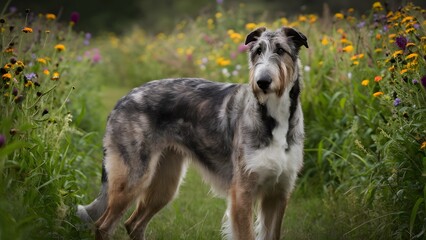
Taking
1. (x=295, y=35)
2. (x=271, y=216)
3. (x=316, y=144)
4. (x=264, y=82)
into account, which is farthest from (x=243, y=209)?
(x=316, y=144)

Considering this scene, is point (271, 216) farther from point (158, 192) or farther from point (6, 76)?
point (6, 76)

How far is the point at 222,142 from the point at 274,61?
926mm

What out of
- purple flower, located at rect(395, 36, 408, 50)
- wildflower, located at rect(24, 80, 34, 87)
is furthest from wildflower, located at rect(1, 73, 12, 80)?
purple flower, located at rect(395, 36, 408, 50)

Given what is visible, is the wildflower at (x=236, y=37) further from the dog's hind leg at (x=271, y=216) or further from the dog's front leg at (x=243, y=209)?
the dog's front leg at (x=243, y=209)

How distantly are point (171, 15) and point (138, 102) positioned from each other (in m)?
28.3

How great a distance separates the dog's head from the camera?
4.29 m

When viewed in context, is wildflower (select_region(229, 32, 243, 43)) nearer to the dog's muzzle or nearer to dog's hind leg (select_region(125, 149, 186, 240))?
dog's hind leg (select_region(125, 149, 186, 240))

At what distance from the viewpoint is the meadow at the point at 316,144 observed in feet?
14.0

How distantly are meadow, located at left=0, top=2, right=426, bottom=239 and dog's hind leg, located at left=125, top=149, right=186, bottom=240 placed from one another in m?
0.21

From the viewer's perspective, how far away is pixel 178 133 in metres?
5.09

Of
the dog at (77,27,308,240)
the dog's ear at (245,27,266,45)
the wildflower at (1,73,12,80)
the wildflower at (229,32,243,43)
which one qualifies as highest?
the dog's ear at (245,27,266,45)

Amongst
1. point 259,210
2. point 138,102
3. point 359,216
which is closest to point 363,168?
point 359,216

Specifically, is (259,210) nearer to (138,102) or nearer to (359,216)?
(359,216)

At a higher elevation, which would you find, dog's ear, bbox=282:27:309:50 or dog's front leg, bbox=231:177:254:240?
dog's ear, bbox=282:27:309:50
